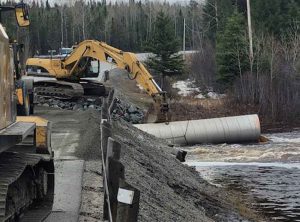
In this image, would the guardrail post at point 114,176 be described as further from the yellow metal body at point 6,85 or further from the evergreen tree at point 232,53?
the evergreen tree at point 232,53

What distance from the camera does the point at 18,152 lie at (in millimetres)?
8492

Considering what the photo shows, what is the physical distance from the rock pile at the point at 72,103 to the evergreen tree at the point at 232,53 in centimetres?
2314

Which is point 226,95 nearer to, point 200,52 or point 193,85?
point 193,85

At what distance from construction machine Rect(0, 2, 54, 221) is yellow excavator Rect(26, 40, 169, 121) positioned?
15.8m

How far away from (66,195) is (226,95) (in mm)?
38453

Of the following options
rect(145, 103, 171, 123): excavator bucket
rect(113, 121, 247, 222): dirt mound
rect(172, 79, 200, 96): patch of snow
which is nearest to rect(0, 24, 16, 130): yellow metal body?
rect(113, 121, 247, 222): dirt mound

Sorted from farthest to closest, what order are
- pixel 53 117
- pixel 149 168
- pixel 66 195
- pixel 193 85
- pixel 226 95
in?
pixel 193 85, pixel 226 95, pixel 53 117, pixel 149 168, pixel 66 195

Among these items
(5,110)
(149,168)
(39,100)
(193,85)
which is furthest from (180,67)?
(5,110)

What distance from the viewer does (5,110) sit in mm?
7398

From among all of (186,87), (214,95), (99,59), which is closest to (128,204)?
(99,59)

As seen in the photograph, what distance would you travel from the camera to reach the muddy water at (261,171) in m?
18.0

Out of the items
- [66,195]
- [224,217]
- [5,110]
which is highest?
[5,110]

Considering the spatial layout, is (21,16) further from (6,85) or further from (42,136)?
(6,85)

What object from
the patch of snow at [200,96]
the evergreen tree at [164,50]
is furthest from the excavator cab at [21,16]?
the patch of snow at [200,96]
